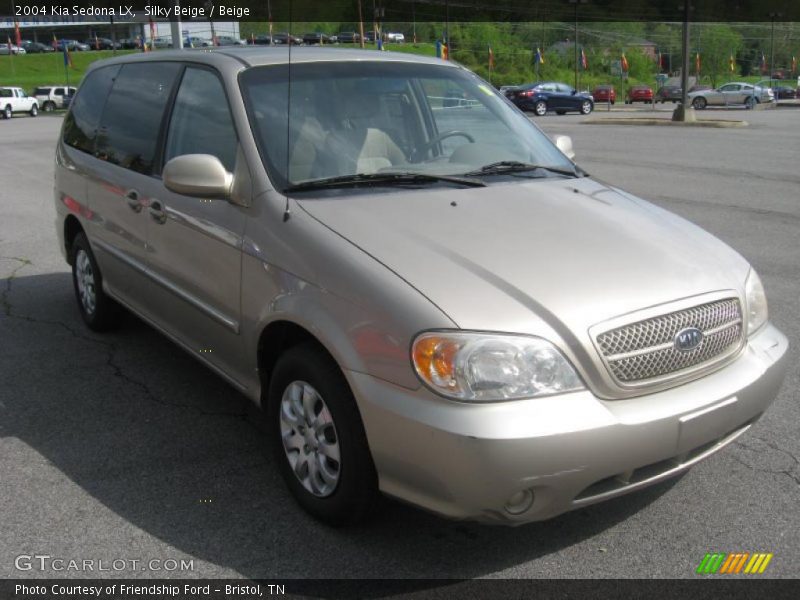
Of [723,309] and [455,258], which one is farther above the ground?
[455,258]

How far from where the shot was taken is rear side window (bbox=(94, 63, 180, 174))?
4699 millimetres

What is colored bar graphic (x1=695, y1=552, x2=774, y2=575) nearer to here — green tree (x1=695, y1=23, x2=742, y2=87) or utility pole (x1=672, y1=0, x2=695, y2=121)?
utility pole (x1=672, y1=0, x2=695, y2=121)

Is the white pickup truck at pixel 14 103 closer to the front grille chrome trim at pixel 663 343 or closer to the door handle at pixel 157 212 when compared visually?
the door handle at pixel 157 212

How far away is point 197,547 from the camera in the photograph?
325cm

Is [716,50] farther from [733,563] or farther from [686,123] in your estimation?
[733,563]

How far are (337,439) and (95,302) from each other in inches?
127

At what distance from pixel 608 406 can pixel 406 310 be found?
2.40ft

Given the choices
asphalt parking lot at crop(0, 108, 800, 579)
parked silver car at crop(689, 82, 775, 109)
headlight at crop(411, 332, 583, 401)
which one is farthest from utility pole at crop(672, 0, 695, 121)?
headlight at crop(411, 332, 583, 401)

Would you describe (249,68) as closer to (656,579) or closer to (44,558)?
(44,558)

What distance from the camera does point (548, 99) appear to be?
143 ft

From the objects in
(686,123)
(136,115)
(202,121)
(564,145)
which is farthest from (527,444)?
(686,123)

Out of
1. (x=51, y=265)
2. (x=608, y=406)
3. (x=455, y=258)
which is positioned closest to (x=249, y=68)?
(x=455, y=258)

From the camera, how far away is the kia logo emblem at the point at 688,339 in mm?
3055

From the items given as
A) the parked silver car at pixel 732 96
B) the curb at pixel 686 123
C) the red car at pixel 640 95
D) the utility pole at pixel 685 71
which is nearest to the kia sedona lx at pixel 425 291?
the curb at pixel 686 123
